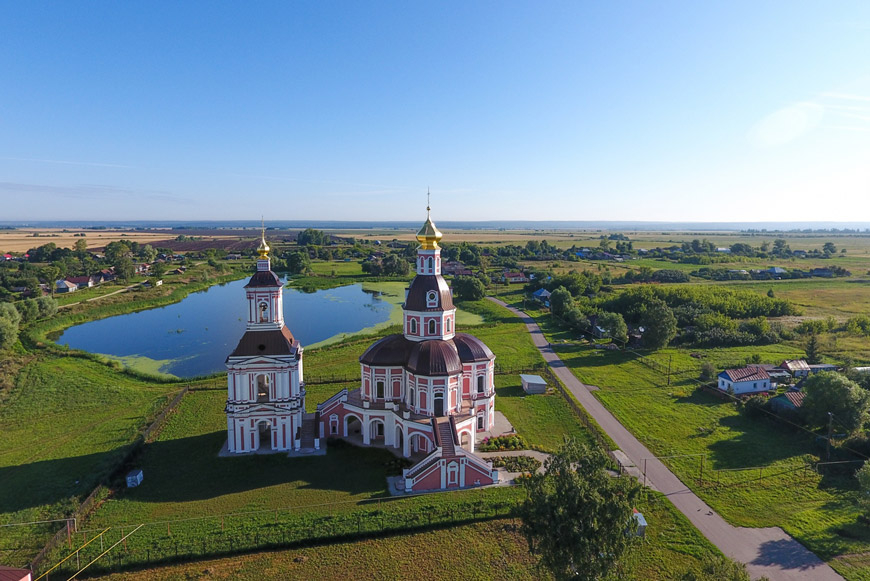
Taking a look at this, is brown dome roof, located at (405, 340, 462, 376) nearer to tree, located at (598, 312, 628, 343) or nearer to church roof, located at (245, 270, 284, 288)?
church roof, located at (245, 270, 284, 288)

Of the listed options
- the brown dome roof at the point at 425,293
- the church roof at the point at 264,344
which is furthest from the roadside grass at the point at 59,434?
the brown dome roof at the point at 425,293

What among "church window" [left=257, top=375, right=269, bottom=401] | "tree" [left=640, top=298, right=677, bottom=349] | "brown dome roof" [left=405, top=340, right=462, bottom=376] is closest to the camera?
"brown dome roof" [left=405, top=340, right=462, bottom=376]

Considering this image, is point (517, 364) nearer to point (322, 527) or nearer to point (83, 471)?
point (322, 527)

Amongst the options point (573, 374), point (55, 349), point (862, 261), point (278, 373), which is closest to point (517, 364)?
point (573, 374)

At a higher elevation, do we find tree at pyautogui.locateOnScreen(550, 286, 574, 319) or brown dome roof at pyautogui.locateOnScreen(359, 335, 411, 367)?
brown dome roof at pyautogui.locateOnScreen(359, 335, 411, 367)

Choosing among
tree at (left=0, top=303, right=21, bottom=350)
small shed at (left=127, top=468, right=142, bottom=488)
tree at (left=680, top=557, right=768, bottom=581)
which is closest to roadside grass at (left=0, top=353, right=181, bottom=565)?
small shed at (left=127, top=468, right=142, bottom=488)
